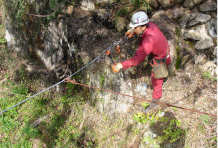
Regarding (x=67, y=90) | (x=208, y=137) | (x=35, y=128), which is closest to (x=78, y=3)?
(x=67, y=90)

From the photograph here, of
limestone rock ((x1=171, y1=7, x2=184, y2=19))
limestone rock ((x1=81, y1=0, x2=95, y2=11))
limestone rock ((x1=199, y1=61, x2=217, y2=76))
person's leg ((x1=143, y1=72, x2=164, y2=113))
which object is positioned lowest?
person's leg ((x1=143, y1=72, x2=164, y2=113))

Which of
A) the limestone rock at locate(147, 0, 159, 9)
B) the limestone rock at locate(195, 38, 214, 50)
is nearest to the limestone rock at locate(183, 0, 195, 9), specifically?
the limestone rock at locate(147, 0, 159, 9)

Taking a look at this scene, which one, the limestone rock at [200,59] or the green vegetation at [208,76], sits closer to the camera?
the green vegetation at [208,76]

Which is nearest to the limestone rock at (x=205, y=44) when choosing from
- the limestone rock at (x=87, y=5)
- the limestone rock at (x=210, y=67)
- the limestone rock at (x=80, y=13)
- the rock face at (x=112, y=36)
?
the rock face at (x=112, y=36)

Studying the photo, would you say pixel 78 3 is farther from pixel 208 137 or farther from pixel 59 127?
pixel 208 137

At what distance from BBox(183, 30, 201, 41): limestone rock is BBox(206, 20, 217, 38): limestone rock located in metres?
0.24

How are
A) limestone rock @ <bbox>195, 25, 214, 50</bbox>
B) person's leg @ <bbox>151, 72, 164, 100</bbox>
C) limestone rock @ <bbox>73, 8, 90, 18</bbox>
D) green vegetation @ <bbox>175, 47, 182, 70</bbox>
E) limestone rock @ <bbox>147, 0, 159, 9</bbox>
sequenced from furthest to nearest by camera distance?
limestone rock @ <bbox>73, 8, 90, 18</bbox>, limestone rock @ <bbox>147, 0, 159, 9</bbox>, green vegetation @ <bbox>175, 47, 182, 70</bbox>, limestone rock @ <bbox>195, 25, 214, 50</bbox>, person's leg @ <bbox>151, 72, 164, 100</bbox>

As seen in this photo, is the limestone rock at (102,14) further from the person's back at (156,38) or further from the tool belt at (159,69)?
the tool belt at (159,69)

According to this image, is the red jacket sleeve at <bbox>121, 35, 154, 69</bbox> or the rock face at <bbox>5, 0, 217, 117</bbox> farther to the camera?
the rock face at <bbox>5, 0, 217, 117</bbox>

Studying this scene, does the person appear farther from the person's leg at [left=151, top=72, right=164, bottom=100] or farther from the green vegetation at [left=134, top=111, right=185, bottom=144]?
the green vegetation at [left=134, top=111, right=185, bottom=144]

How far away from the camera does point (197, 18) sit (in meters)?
3.74

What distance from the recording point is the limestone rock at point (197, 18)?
3623 millimetres

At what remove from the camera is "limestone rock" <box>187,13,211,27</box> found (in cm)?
362

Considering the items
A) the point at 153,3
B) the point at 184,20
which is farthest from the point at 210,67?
the point at 153,3
